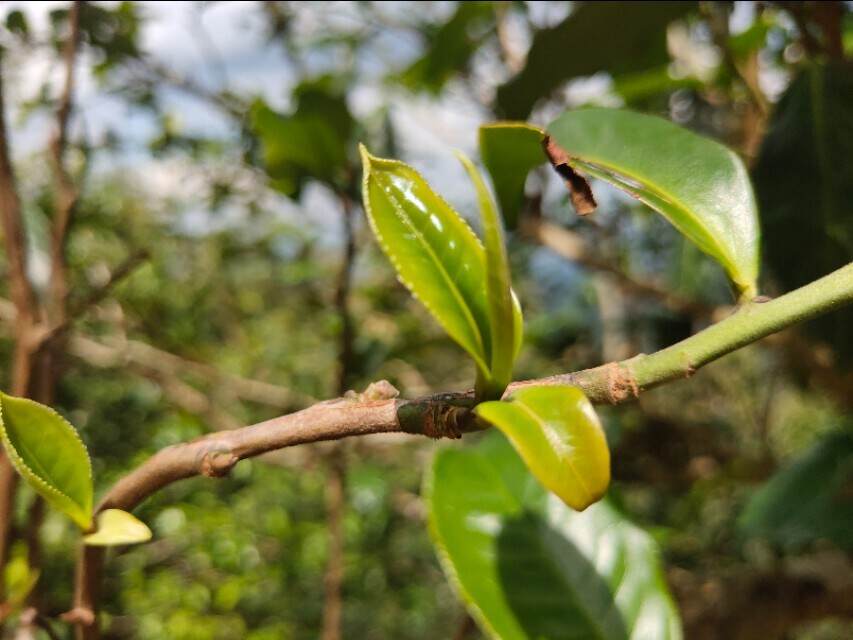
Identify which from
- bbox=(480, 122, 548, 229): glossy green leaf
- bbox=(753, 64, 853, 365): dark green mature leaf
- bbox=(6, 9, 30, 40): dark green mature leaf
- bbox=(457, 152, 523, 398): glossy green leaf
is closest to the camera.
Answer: bbox=(457, 152, 523, 398): glossy green leaf

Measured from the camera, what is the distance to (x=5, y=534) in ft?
1.39

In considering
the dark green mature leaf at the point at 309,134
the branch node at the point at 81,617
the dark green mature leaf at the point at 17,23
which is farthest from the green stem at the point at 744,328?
the dark green mature leaf at the point at 17,23

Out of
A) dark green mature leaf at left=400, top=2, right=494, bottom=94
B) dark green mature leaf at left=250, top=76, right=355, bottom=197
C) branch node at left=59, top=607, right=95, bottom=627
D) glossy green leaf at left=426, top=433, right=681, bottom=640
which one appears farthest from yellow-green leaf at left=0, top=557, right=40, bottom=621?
dark green mature leaf at left=400, top=2, right=494, bottom=94

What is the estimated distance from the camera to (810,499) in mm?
1003

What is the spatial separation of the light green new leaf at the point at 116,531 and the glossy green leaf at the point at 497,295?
14 centimetres

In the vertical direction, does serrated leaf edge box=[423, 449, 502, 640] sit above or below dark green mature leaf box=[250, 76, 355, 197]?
below

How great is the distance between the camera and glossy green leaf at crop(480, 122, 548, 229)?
363 millimetres

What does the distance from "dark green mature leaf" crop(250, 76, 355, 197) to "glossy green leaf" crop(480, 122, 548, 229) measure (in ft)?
1.61

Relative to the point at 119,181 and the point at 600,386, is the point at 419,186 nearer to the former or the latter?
the point at 600,386

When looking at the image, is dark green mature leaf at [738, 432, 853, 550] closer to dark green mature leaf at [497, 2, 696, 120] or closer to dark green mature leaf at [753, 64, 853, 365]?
dark green mature leaf at [753, 64, 853, 365]

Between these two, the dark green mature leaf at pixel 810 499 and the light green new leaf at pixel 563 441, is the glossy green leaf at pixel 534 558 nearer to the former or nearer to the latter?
the light green new leaf at pixel 563 441

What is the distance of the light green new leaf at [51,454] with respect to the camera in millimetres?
273

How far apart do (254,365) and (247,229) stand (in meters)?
0.52

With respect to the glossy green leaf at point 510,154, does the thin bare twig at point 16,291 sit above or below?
below
